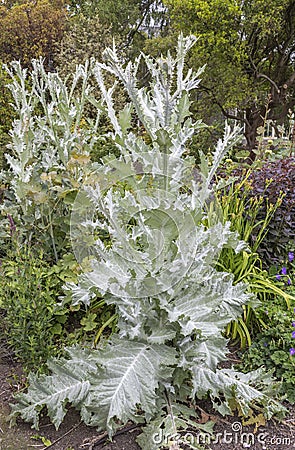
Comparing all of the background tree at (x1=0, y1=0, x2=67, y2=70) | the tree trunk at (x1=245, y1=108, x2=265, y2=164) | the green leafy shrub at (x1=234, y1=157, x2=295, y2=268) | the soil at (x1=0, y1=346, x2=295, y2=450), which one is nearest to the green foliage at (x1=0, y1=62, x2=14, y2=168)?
the background tree at (x1=0, y1=0, x2=67, y2=70)

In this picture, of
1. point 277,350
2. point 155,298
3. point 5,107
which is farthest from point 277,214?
point 5,107

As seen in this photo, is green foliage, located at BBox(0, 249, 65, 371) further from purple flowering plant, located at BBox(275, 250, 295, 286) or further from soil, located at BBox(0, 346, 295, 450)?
purple flowering plant, located at BBox(275, 250, 295, 286)

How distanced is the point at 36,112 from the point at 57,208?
3.46m

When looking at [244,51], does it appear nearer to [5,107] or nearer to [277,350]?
[5,107]

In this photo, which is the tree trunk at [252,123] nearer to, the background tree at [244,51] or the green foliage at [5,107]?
the background tree at [244,51]

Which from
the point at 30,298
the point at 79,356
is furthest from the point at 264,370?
the point at 30,298

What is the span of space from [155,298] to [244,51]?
8.05 metres

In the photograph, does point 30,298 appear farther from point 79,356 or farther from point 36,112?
point 36,112

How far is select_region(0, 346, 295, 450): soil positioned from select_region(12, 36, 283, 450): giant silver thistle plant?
0.09 metres

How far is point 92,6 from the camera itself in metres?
12.0

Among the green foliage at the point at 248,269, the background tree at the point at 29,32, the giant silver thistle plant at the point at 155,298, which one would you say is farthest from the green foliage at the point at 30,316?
the background tree at the point at 29,32

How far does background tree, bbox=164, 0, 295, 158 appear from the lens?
7.95 metres

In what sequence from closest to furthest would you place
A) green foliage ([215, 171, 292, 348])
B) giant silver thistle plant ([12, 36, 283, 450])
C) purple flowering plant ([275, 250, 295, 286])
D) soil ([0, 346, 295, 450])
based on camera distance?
giant silver thistle plant ([12, 36, 283, 450]), soil ([0, 346, 295, 450]), green foliage ([215, 171, 292, 348]), purple flowering plant ([275, 250, 295, 286])

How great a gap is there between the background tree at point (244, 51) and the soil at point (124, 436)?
18.4ft
